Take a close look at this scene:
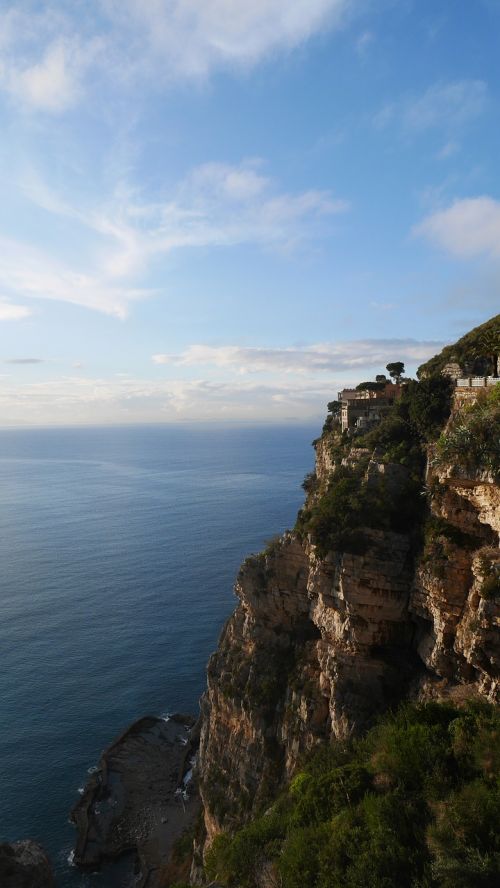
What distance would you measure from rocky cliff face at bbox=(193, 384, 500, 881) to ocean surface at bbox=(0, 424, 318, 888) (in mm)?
19399

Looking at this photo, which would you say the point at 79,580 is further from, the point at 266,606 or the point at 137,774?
the point at 266,606

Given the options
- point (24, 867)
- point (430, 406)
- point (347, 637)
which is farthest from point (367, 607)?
point (24, 867)

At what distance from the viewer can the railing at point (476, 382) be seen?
3278cm

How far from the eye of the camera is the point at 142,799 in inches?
1893

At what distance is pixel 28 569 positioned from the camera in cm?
9931

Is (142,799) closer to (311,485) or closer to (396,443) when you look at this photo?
(311,485)

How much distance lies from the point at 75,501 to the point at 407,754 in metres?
153

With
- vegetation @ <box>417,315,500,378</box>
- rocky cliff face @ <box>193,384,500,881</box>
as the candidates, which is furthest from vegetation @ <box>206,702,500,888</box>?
vegetation @ <box>417,315,500,378</box>

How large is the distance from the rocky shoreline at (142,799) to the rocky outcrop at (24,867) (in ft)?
11.4

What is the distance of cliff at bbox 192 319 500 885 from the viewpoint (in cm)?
2664

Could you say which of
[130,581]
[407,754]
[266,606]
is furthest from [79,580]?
[407,754]

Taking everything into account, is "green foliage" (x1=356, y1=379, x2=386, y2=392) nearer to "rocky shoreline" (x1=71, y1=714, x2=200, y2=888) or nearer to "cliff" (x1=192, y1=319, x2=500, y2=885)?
"cliff" (x1=192, y1=319, x2=500, y2=885)

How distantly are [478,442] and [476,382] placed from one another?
30.2 ft

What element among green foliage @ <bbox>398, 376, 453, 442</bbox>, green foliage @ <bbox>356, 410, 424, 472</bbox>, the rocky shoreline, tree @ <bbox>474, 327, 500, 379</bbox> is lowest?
the rocky shoreline
